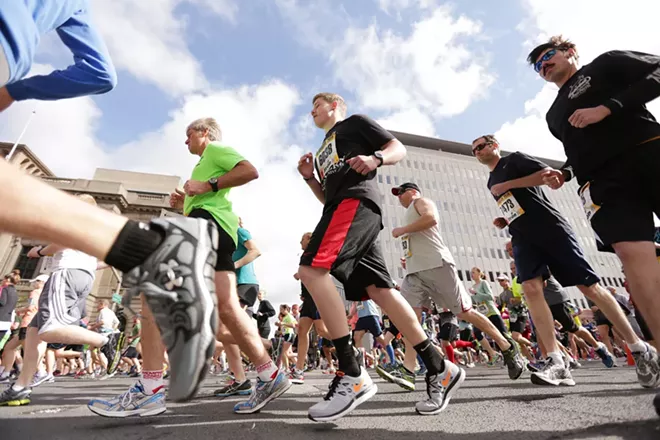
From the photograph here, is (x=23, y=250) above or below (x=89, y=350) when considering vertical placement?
above

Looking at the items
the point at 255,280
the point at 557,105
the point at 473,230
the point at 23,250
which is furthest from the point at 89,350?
the point at 473,230

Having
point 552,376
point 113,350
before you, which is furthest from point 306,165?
point 113,350

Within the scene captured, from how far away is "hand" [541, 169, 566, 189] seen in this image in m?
2.41

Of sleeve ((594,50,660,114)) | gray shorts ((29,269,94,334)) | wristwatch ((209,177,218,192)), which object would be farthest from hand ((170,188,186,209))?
sleeve ((594,50,660,114))

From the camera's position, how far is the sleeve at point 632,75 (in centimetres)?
181

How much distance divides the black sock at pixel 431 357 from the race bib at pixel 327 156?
4.00 ft

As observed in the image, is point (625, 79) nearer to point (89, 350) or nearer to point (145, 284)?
point (145, 284)

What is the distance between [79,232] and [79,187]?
Answer: 103ft

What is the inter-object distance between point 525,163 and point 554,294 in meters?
2.65

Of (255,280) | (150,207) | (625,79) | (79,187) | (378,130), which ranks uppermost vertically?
(79,187)

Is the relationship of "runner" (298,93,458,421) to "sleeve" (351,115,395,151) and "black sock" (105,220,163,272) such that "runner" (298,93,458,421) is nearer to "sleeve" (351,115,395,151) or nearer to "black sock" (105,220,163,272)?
"sleeve" (351,115,395,151)

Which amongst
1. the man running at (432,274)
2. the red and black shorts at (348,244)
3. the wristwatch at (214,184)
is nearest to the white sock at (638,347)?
the man running at (432,274)

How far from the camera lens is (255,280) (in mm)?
4633

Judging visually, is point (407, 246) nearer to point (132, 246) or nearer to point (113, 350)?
point (132, 246)
